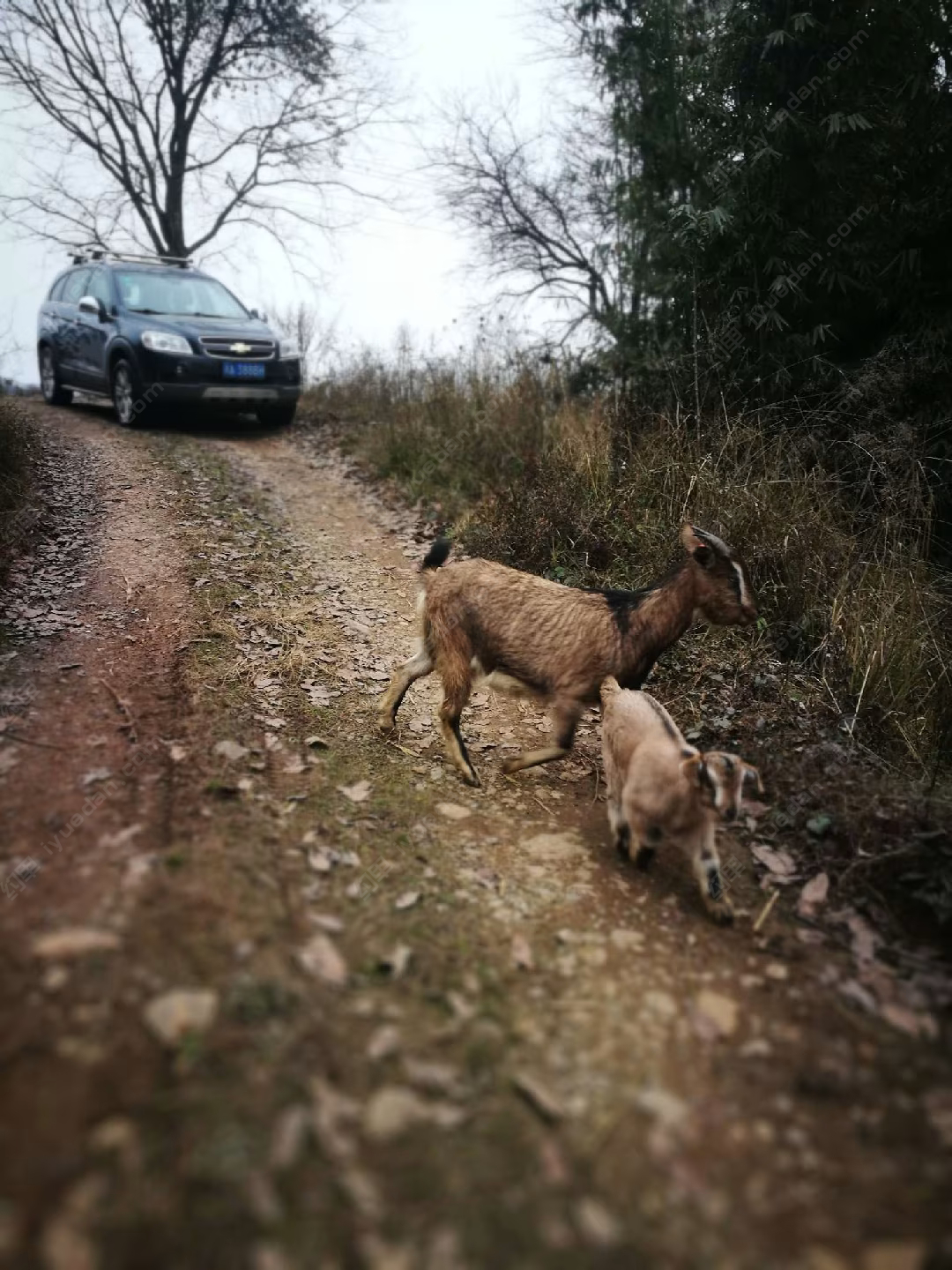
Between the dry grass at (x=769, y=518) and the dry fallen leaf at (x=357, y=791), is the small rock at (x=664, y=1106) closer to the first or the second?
the dry fallen leaf at (x=357, y=791)

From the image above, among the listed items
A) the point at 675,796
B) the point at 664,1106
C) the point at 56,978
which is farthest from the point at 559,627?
the point at 56,978

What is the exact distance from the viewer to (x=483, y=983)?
295 cm

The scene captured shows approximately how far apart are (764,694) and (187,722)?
376cm

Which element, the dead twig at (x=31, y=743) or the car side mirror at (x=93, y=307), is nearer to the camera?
the dead twig at (x=31, y=743)

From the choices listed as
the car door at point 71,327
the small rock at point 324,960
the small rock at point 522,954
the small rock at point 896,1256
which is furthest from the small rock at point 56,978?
the car door at point 71,327

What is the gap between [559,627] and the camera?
4531mm

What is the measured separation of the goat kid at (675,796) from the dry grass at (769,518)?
70.2 inches

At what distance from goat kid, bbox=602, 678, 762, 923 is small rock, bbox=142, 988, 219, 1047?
80.8 inches

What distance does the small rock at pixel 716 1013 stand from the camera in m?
2.86

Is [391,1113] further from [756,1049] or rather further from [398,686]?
[398,686]

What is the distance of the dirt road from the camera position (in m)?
2.04

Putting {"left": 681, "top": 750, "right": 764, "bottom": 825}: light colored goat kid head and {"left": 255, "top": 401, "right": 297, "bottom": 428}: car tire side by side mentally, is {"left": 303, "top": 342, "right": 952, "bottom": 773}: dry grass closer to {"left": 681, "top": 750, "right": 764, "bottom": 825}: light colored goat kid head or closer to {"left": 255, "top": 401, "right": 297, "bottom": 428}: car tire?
{"left": 681, "top": 750, "right": 764, "bottom": 825}: light colored goat kid head

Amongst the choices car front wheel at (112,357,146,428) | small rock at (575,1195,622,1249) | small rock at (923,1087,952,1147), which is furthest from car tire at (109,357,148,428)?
small rock at (923,1087,952,1147)

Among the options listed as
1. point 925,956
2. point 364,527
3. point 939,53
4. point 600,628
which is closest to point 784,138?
point 939,53
